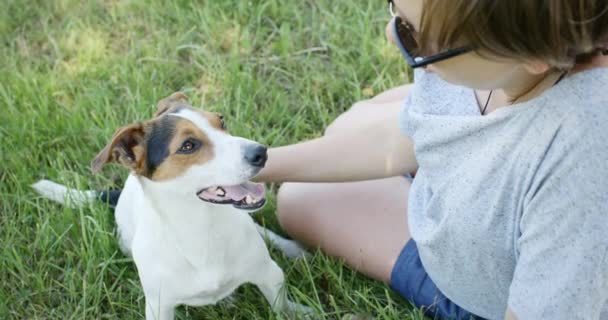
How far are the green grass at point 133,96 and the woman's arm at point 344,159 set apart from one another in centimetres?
40

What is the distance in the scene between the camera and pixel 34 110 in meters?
3.16

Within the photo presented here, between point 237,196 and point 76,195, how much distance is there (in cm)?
102

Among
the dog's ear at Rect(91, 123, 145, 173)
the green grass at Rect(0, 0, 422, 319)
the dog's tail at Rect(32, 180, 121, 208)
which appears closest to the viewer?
the dog's ear at Rect(91, 123, 145, 173)

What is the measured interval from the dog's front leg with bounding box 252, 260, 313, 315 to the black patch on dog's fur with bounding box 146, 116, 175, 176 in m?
0.49

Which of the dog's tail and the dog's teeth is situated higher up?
the dog's teeth

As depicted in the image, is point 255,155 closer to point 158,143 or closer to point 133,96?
point 158,143

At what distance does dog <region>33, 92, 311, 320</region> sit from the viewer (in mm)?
1944

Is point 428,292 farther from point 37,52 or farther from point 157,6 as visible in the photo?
point 37,52

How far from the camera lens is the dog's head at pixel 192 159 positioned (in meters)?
1.93

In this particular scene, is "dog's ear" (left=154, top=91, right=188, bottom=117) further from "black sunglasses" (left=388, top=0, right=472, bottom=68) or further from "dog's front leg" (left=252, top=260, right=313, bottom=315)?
"black sunglasses" (left=388, top=0, right=472, bottom=68)

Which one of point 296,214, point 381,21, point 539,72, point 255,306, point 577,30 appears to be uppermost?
point 577,30

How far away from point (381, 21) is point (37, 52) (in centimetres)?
192

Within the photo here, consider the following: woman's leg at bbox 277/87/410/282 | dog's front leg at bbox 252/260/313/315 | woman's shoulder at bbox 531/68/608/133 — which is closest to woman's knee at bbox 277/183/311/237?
woman's leg at bbox 277/87/410/282

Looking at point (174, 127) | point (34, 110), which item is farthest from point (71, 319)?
point (34, 110)
